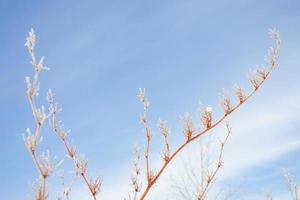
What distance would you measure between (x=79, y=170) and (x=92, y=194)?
40 cm

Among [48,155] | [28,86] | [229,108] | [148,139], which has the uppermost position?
[229,108]

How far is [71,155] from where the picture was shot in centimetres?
536

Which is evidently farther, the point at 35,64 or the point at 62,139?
the point at 62,139

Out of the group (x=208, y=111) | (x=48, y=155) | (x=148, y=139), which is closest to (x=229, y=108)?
(x=208, y=111)

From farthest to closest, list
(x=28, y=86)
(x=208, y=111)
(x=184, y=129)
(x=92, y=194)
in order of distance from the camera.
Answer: (x=208, y=111)
(x=184, y=129)
(x=92, y=194)
(x=28, y=86)

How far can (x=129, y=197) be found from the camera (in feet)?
16.4

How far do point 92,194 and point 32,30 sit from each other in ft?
7.15

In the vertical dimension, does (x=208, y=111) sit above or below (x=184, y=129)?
above

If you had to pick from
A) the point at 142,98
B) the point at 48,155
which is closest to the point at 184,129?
the point at 142,98

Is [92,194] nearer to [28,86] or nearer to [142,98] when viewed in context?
[142,98]

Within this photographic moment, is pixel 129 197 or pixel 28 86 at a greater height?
pixel 28 86

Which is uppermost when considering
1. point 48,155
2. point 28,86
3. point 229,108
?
point 229,108

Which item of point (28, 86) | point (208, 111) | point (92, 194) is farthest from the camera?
point (208, 111)

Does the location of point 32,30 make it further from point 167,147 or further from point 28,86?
point 167,147
